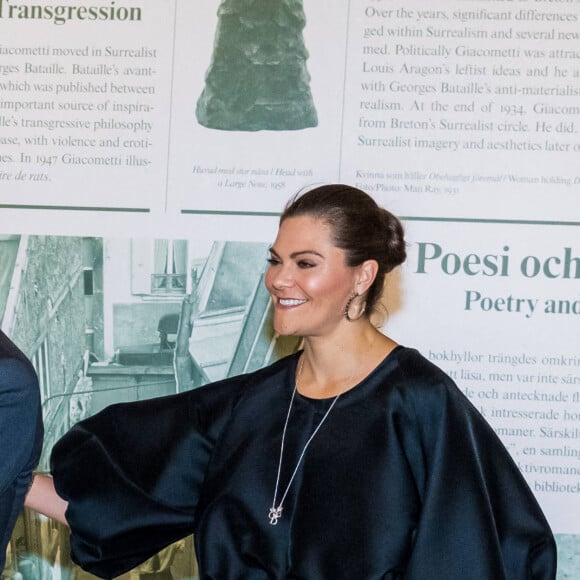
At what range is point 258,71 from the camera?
3.30 metres

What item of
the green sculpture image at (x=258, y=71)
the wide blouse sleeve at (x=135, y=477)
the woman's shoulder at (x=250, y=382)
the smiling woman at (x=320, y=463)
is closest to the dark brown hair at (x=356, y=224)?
the smiling woman at (x=320, y=463)

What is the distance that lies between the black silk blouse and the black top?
0.32 metres

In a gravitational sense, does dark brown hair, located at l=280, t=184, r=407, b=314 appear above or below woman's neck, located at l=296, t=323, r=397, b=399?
above

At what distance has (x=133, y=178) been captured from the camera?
3365mm

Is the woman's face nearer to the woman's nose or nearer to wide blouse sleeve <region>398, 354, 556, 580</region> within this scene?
the woman's nose

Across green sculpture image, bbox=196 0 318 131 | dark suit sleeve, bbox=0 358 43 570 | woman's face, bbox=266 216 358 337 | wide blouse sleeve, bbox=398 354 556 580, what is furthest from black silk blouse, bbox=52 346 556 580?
green sculpture image, bbox=196 0 318 131

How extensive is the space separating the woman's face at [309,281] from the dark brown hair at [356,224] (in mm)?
21

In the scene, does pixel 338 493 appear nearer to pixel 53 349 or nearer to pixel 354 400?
pixel 354 400

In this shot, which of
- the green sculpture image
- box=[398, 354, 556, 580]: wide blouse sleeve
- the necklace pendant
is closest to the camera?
box=[398, 354, 556, 580]: wide blouse sleeve

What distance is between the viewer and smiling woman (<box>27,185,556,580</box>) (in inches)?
85.8

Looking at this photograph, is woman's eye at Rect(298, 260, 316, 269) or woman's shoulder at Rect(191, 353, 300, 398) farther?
woman's shoulder at Rect(191, 353, 300, 398)

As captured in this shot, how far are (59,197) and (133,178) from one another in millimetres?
232

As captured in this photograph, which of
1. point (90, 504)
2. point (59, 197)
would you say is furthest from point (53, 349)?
point (90, 504)

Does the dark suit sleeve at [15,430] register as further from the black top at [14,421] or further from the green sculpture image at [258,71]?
the green sculpture image at [258,71]
